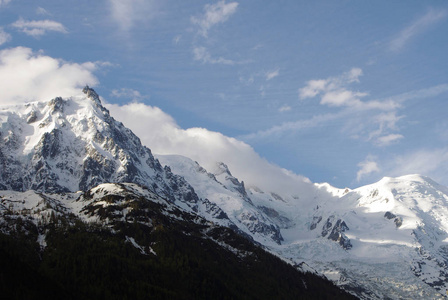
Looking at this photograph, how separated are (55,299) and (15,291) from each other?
1494 centimetres

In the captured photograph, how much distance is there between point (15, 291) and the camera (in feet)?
627

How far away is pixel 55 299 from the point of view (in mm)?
198125
